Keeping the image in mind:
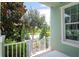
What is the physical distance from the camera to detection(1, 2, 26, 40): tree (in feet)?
13.2

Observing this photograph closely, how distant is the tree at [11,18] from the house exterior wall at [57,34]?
1.16 meters

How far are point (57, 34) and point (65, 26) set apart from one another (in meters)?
0.38

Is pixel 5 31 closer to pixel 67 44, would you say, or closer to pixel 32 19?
pixel 32 19

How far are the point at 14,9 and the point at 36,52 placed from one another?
Result: 1.39 metres

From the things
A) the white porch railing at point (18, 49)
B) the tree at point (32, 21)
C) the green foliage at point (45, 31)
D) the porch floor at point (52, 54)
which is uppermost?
the tree at point (32, 21)

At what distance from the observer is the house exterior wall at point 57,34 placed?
192 inches

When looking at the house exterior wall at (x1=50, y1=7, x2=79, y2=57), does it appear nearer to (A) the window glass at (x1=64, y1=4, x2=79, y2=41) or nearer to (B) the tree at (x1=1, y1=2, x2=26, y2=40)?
(A) the window glass at (x1=64, y1=4, x2=79, y2=41)

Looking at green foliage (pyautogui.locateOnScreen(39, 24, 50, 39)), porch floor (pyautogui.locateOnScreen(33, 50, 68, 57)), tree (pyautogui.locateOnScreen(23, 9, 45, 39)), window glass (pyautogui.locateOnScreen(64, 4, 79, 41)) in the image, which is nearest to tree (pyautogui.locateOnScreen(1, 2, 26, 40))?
tree (pyautogui.locateOnScreen(23, 9, 45, 39))

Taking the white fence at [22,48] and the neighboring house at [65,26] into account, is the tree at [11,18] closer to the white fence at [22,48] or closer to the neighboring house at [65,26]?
the white fence at [22,48]

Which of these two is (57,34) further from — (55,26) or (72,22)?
(72,22)

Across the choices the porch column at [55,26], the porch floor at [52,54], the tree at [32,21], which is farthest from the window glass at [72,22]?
the tree at [32,21]

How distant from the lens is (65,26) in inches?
204

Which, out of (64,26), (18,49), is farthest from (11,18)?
(64,26)

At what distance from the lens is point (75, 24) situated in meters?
4.75
